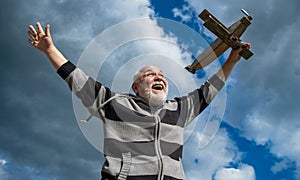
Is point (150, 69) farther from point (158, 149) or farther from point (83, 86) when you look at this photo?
point (158, 149)

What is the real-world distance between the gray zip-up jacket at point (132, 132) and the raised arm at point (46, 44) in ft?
0.38

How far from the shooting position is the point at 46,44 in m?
4.12

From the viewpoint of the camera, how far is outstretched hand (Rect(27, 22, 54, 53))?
4129 millimetres

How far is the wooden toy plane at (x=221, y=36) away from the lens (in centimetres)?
461

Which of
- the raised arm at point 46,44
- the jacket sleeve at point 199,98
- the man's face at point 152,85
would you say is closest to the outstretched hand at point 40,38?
the raised arm at point 46,44

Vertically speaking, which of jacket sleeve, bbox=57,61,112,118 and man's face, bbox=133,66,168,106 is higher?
man's face, bbox=133,66,168,106

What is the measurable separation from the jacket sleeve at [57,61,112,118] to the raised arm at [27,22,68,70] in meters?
0.10

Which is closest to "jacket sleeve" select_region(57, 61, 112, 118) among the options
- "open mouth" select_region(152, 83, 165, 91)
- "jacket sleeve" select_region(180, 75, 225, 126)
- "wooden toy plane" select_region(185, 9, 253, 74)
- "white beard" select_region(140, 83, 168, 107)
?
"white beard" select_region(140, 83, 168, 107)

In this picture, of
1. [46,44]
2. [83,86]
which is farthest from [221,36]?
[46,44]

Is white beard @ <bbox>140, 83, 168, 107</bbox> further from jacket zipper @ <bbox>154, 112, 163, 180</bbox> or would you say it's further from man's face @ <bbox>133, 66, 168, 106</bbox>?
jacket zipper @ <bbox>154, 112, 163, 180</bbox>

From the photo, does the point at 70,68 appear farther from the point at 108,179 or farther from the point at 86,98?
the point at 108,179

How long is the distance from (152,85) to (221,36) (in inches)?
46.4

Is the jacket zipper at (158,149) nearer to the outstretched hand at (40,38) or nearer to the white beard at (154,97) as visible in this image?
the white beard at (154,97)

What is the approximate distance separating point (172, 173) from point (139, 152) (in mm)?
432
